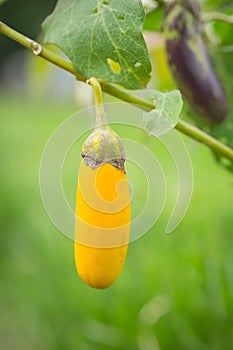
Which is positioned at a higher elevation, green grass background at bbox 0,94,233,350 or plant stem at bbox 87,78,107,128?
plant stem at bbox 87,78,107,128

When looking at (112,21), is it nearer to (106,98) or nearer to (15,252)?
(106,98)

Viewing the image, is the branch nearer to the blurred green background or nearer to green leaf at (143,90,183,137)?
green leaf at (143,90,183,137)

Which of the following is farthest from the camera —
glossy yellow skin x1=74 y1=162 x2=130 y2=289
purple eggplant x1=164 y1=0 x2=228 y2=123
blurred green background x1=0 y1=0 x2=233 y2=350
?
blurred green background x1=0 y1=0 x2=233 y2=350

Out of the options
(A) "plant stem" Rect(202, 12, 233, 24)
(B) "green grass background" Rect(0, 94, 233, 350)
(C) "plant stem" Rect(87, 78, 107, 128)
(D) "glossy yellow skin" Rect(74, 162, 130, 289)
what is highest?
(C) "plant stem" Rect(87, 78, 107, 128)

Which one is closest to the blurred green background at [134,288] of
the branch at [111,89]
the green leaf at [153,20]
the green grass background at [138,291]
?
the green grass background at [138,291]

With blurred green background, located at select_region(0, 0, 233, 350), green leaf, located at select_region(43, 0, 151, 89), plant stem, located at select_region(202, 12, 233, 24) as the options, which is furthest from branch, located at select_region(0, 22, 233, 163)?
blurred green background, located at select_region(0, 0, 233, 350)


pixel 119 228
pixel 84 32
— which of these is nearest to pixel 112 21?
pixel 84 32

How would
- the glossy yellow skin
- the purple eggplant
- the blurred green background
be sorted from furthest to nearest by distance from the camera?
the blurred green background → the purple eggplant → the glossy yellow skin
